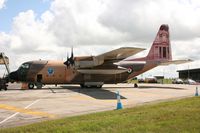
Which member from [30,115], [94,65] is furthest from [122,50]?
[30,115]

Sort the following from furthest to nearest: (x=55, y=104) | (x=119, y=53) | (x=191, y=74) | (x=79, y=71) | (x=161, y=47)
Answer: (x=191, y=74), (x=161, y=47), (x=79, y=71), (x=119, y=53), (x=55, y=104)

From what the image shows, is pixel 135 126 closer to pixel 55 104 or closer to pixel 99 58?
pixel 55 104

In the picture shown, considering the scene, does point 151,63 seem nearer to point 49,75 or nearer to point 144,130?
point 49,75

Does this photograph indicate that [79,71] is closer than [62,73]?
No

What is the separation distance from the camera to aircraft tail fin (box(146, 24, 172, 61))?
43131 millimetres

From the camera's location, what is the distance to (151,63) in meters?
42.0

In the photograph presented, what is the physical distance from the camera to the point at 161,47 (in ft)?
145

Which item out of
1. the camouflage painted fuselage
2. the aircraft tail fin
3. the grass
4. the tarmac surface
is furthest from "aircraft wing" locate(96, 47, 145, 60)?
the grass

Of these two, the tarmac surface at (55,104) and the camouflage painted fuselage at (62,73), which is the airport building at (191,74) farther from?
the tarmac surface at (55,104)

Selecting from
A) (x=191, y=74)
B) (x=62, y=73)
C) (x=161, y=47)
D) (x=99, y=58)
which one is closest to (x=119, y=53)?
(x=99, y=58)

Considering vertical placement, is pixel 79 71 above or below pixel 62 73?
above

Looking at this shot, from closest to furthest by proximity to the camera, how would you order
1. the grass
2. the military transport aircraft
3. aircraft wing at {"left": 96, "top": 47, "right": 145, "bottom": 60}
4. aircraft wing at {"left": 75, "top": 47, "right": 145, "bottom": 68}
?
the grass < aircraft wing at {"left": 96, "top": 47, "right": 145, "bottom": 60} < aircraft wing at {"left": 75, "top": 47, "right": 145, "bottom": 68} < the military transport aircraft

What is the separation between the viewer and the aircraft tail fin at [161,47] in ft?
142

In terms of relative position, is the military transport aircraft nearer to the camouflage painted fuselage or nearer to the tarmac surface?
the camouflage painted fuselage
